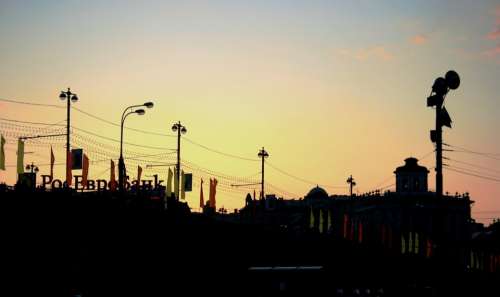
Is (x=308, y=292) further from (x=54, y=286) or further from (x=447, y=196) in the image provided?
(x=447, y=196)

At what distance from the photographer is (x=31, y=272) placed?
183ft

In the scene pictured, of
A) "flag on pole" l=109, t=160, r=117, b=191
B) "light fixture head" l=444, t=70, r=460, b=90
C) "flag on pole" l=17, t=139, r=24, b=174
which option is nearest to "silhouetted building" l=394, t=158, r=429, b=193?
"flag on pole" l=109, t=160, r=117, b=191

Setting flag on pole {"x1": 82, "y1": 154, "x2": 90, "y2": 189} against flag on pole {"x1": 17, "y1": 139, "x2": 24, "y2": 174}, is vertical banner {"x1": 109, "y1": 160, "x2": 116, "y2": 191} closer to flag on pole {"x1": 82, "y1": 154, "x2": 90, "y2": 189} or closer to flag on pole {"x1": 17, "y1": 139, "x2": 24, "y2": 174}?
flag on pole {"x1": 82, "y1": 154, "x2": 90, "y2": 189}

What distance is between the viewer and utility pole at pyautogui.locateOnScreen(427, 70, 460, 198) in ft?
142

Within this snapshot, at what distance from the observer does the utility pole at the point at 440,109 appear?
4338 centimetres

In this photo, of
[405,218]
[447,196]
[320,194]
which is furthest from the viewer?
[320,194]

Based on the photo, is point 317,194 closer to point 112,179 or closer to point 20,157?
point 112,179

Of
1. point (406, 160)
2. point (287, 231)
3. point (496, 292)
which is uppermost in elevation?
point (406, 160)

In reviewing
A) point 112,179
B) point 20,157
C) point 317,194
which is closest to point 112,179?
point 112,179

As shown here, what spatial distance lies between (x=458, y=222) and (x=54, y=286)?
142661 millimetres

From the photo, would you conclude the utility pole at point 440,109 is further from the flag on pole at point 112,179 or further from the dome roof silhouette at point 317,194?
the dome roof silhouette at point 317,194

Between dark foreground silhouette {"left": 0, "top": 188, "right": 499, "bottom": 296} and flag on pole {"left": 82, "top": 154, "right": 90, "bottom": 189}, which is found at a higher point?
flag on pole {"left": 82, "top": 154, "right": 90, "bottom": 189}

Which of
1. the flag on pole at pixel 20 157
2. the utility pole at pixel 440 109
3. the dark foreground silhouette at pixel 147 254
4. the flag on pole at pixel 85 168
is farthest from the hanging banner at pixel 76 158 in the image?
the utility pole at pixel 440 109

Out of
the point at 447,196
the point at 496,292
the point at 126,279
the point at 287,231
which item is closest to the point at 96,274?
the point at 126,279
